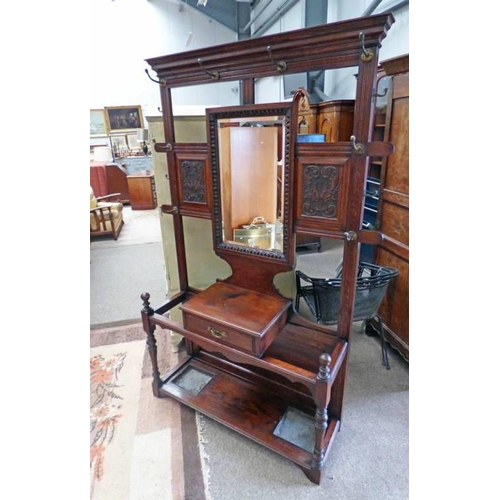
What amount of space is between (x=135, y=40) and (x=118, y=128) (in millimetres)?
1918

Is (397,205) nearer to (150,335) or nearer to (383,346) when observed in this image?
A: (383,346)

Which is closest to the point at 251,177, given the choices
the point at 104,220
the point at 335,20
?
the point at 104,220

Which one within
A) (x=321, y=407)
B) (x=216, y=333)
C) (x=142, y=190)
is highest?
(x=142, y=190)

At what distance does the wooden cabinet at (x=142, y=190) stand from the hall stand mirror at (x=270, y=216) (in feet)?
15.0

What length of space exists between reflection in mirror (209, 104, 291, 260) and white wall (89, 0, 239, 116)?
6.73m

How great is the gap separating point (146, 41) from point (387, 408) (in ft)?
27.1

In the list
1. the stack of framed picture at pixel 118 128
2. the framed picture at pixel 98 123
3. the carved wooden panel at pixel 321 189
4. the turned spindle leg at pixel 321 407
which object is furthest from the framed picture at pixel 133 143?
the turned spindle leg at pixel 321 407

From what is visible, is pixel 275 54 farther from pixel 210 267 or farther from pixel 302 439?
pixel 302 439

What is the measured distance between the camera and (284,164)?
1.19 m

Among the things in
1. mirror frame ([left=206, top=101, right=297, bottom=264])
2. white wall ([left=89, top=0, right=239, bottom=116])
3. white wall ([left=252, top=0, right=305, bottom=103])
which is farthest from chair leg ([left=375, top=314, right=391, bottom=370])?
white wall ([left=89, top=0, right=239, bottom=116])

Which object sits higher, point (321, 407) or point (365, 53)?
point (365, 53)

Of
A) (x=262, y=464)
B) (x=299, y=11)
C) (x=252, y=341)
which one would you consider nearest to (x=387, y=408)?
(x=262, y=464)

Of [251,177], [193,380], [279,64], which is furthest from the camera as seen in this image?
[193,380]
